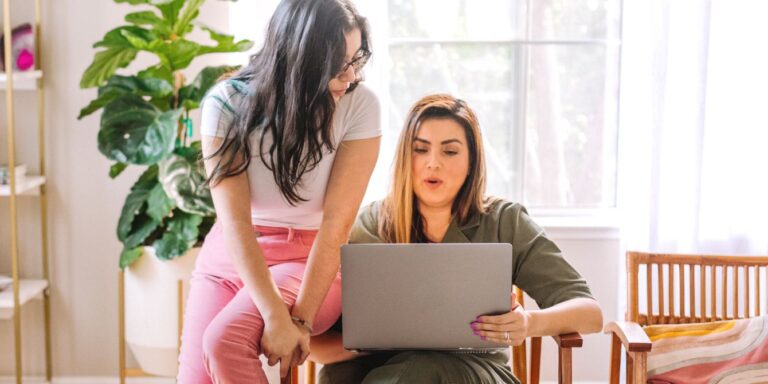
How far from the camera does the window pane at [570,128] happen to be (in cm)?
329

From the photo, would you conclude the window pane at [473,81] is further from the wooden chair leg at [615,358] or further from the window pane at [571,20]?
the wooden chair leg at [615,358]

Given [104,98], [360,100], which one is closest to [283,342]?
[360,100]

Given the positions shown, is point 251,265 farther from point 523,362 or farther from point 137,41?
point 137,41

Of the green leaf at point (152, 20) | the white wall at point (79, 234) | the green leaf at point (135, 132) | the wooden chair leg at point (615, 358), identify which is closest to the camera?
the wooden chair leg at point (615, 358)

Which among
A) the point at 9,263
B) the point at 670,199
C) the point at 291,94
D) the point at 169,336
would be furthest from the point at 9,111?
the point at 670,199

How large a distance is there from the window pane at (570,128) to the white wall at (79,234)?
207 millimetres

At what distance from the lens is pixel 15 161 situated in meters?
3.22

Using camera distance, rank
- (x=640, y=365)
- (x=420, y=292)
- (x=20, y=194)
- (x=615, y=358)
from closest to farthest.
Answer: (x=420, y=292) → (x=640, y=365) → (x=615, y=358) → (x=20, y=194)

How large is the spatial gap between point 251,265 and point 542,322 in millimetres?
600

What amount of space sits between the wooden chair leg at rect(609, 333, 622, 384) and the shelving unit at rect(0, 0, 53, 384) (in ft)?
5.58

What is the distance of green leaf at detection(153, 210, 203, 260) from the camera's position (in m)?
2.82

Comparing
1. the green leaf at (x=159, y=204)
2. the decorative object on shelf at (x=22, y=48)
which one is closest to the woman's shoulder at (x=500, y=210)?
the green leaf at (x=159, y=204)

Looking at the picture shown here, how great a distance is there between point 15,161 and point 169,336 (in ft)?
2.62

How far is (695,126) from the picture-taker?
3002mm
